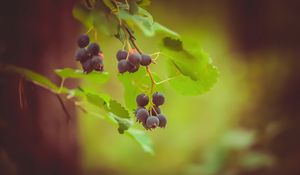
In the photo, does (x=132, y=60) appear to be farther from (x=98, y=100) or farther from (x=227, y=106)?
(x=227, y=106)

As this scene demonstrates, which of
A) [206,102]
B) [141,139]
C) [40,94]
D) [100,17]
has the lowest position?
[100,17]

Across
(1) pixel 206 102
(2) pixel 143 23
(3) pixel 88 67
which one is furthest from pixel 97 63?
(1) pixel 206 102

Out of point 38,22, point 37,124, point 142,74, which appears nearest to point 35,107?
point 37,124

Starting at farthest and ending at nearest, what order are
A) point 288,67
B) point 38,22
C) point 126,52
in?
point 288,67
point 38,22
point 126,52

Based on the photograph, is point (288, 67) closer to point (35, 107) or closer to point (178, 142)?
point (178, 142)

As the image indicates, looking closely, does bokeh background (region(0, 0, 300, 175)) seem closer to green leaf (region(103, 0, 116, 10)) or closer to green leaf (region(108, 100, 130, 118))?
green leaf (region(108, 100, 130, 118))

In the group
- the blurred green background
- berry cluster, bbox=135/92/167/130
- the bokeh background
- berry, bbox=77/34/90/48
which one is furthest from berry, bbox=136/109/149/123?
the blurred green background
